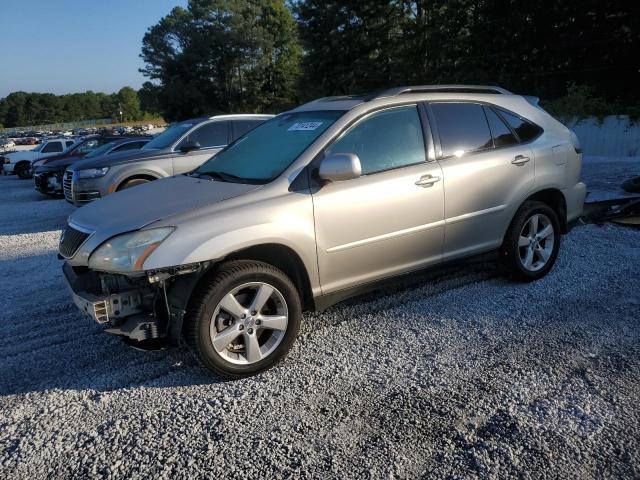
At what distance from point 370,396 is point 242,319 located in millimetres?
924

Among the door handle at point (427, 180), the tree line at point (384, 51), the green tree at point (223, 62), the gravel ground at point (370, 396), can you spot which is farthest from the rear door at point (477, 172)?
the green tree at point (223, 62)

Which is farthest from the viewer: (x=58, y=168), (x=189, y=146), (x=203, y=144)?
(x=58, y=168)

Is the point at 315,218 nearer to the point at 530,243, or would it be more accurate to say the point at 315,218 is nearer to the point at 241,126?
the point at 530,243

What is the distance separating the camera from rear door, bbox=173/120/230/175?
28.5ft

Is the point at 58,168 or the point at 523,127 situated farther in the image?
the point at 58,168

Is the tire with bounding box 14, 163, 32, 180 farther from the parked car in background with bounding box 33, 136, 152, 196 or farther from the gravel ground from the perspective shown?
the gravel ground

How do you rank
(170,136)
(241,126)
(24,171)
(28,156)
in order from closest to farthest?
(170,136)
(241,126)
(24,171)
(28,156)

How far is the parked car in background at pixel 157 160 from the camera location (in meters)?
8.49

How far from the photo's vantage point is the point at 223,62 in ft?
176

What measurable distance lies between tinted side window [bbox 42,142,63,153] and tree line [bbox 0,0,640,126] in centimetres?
1409

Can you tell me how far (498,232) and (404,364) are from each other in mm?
1726

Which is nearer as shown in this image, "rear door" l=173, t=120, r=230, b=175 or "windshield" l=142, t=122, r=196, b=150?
"rear door" l=173, t=120, r=230, b=175

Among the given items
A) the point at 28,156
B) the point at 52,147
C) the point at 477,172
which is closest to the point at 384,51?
the point at 52,147

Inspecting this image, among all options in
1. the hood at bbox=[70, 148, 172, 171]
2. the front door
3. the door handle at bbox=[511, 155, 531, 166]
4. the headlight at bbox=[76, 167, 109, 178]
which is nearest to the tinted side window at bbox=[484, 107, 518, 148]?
the door handle at bbox=[511, 155, 531, 166]
